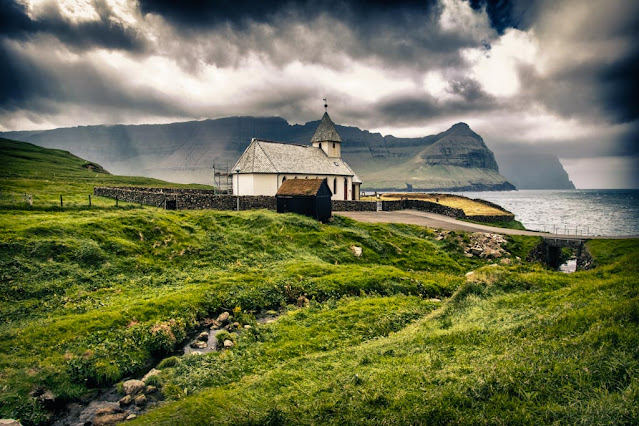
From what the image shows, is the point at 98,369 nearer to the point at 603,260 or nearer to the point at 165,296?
the point at 165,296

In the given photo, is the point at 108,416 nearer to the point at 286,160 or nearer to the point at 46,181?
the point at 286,160

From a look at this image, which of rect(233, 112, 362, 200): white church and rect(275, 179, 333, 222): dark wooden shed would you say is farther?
rect(233, 112, 362, 200): white church

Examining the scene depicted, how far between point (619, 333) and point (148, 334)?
54.1 ft

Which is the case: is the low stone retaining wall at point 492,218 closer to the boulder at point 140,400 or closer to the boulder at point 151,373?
the boulder at point 151,373

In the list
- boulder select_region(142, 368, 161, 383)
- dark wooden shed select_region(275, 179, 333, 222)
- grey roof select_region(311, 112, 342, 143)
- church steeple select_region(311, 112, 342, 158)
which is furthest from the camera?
church steeple select_region(311, 112, 342, 158)

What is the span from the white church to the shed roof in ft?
20.0

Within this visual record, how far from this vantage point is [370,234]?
1432 inches

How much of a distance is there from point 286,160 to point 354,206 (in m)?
13.1

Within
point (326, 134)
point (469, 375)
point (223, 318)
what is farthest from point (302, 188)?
point (469, 375)

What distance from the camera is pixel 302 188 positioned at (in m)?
40.0

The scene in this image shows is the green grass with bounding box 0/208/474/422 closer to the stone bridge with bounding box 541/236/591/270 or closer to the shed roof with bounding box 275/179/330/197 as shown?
the shed roof with bounding box 275/179/330/197

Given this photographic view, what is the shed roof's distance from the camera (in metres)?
39.1

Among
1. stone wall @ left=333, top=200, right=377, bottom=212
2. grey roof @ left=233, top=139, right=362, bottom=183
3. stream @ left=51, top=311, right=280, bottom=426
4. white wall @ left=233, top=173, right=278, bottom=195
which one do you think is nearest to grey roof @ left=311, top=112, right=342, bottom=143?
grey roof @ left=233, top=139, right=362, bottom=183

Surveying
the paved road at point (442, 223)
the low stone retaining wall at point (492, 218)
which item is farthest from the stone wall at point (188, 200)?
the low stone retaining wall at point (492, 218)
